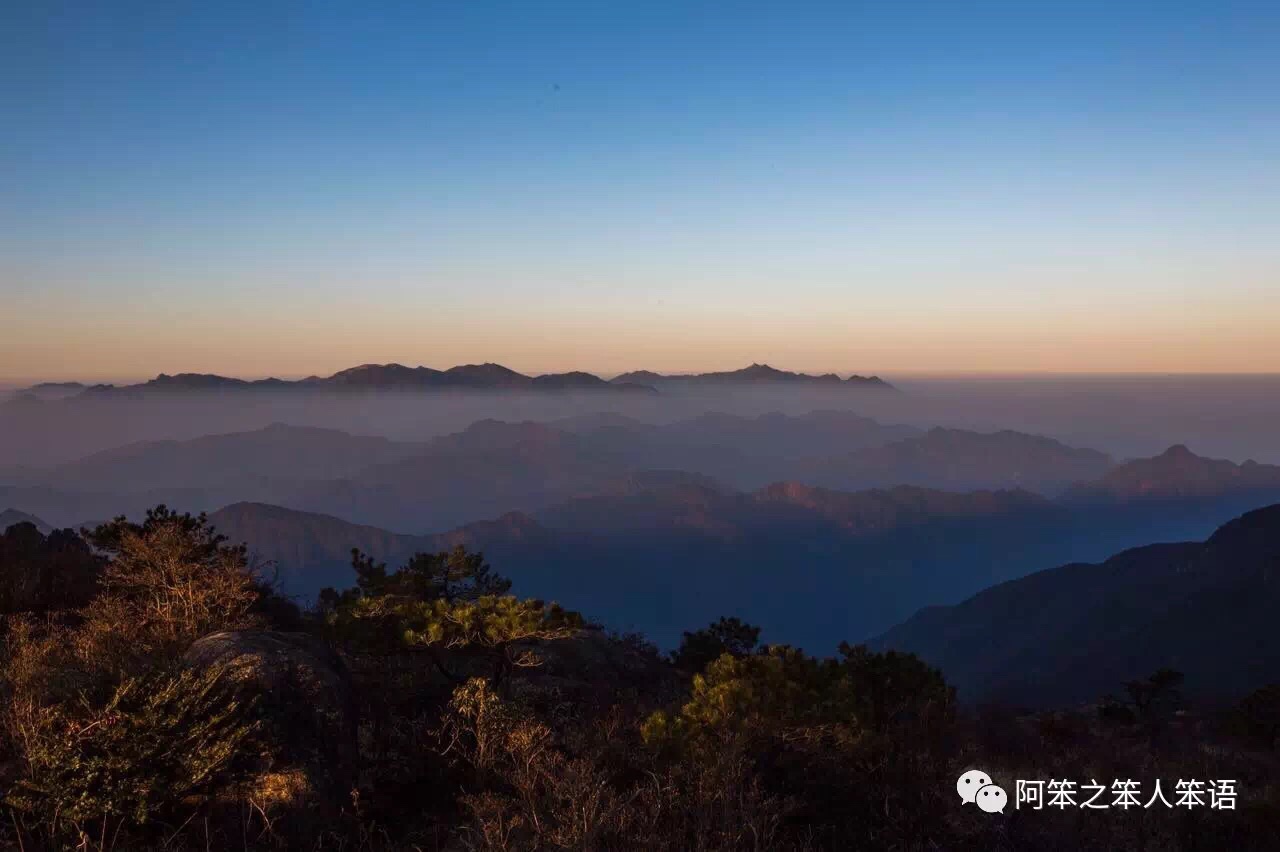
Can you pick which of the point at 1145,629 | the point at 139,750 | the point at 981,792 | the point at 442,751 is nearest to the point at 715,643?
the point at 442,751

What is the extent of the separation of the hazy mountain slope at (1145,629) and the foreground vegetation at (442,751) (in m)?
81.3

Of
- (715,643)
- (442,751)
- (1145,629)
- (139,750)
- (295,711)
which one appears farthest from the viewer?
(1145,629)

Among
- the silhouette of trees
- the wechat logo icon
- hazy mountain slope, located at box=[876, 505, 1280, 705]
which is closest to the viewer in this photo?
the wechat logo icon

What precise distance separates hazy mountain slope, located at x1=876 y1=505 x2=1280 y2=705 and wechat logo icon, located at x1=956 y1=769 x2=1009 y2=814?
3225 inches

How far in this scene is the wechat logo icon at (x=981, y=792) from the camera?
9.52 meters

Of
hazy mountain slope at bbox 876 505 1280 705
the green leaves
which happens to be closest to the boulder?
the green leaves

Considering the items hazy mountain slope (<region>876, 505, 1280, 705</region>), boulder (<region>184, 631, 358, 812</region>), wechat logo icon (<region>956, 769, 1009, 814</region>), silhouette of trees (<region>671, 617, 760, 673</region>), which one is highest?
boulder (<region>184, 631, 358, 812</region>)

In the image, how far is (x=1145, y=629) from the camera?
137 metres

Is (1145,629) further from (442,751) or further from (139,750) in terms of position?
(139,750)

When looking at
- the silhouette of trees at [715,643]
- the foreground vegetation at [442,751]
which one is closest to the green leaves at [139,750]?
the foreground vegetation at [442,751]

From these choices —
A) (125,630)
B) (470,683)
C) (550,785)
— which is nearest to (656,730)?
(550,785)

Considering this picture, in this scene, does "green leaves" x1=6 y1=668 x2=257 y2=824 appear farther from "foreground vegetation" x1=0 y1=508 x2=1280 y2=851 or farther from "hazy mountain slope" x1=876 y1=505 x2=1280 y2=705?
"hazy mountain slope" x1=876 y1=505 x2=1280 y2=705

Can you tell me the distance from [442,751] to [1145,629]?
170 meters

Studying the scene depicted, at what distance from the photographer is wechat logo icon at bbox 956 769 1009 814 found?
9.52 m
